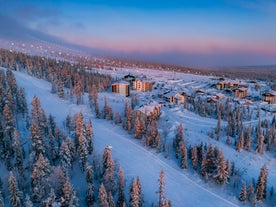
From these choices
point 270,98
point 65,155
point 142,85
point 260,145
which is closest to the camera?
point 65,155

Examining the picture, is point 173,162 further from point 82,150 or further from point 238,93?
point 238,93

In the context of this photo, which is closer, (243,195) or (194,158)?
(243,195)

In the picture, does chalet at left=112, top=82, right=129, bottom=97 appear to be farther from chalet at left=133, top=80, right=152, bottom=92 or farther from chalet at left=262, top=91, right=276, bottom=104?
chalet at left=262, top=91, right=276, bottom=104

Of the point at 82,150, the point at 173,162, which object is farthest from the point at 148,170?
the point at 82,150

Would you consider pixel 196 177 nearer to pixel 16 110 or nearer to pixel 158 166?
pixel 158 166

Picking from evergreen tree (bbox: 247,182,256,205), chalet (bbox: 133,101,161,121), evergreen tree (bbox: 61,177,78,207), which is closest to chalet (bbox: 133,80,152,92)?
chalet (bbox: 133,101,161,121)

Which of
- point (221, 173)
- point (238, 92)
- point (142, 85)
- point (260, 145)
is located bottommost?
point (221, 173)

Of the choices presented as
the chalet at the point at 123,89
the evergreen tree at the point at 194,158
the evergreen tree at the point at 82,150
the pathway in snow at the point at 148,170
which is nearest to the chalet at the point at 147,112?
the pathway in snow at the point at 148,170

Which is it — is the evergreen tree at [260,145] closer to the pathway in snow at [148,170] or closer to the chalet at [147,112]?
the pathway in snow at [148,170]

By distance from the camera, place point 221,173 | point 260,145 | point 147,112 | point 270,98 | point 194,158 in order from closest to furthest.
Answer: point 221,173 → point 194,158 → point 260,145 → point 147,112 → point 270,98
